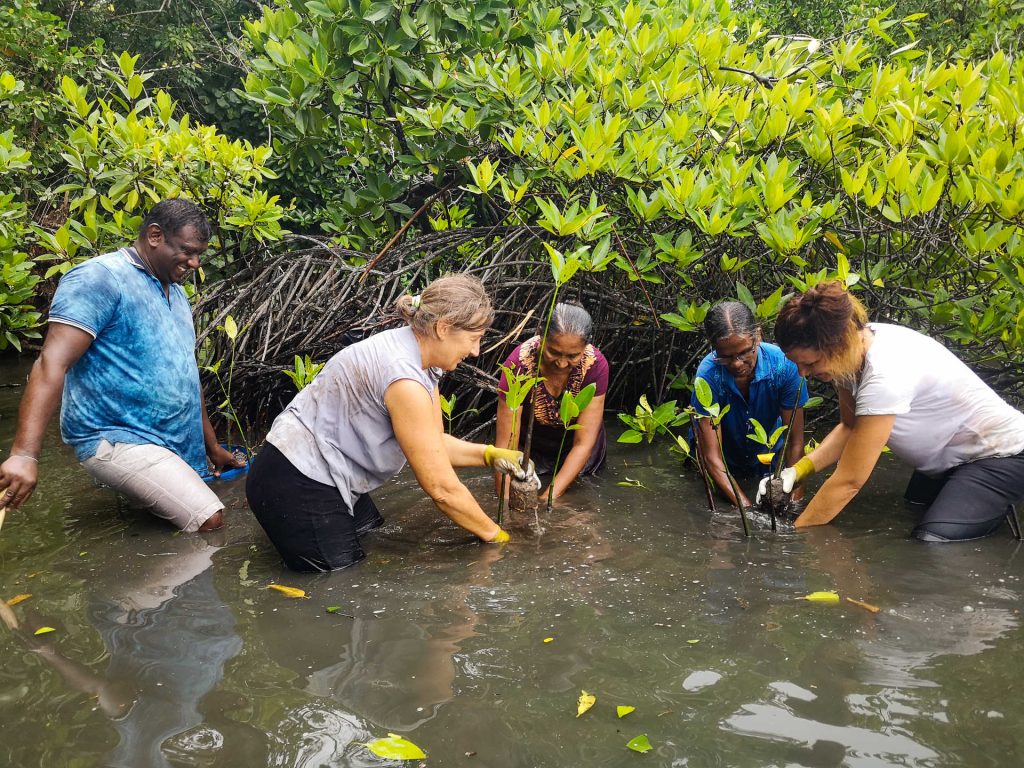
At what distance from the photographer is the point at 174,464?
3.64 meters

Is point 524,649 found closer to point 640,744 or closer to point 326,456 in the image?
point 640,744

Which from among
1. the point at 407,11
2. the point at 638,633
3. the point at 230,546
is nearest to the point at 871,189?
the point at 638,633

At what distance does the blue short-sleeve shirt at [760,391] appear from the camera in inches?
147

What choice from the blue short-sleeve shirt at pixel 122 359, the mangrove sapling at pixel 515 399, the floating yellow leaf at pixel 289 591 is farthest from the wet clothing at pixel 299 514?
the blue short-sleeve shirt at pixel 122 359

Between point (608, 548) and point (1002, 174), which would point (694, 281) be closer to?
point (1002, 174)

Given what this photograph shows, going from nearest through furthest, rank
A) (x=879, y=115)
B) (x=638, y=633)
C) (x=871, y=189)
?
(x=638, y=633) → (x=871, y=189) → (x=879, y=115)

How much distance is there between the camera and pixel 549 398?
3.97 meters

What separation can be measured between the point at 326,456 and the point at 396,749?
1391 mm

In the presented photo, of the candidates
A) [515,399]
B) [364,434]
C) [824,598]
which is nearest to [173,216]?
[364,434]

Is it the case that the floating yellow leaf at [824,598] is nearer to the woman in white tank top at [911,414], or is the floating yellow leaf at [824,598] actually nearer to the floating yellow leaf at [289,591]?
the woman in white tank top at [911,414]

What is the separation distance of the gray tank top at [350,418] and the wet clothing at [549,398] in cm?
76

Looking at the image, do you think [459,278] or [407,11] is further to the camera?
A: [407,11]

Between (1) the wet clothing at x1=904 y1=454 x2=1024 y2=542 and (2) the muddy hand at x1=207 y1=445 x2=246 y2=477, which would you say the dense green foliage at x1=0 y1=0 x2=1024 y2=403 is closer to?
(1) the wet clothing at x1=904 y1=454 x2=1024 y2=542

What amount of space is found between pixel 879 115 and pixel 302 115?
3106mm
